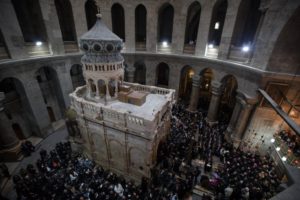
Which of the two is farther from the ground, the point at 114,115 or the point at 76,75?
the point at 76,75

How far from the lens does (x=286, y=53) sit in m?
10.7

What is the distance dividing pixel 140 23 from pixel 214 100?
14482 mm

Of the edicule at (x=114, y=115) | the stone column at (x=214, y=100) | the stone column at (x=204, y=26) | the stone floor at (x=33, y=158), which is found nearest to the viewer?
the edicule at (x=114, y=115)

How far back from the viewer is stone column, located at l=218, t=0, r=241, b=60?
1340cm

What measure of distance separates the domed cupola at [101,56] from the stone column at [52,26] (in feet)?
21.6

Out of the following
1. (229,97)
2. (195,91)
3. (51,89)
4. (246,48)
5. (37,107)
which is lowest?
(229,97)

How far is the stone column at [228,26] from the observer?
13.4 metres

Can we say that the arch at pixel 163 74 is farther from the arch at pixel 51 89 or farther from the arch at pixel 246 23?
the arch at pixel 51 89

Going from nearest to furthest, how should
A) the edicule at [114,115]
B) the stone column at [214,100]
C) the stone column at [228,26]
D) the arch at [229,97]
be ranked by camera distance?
the edicule at [114,115], the stone column at [228,26], the stone column at [214,100], the arch at [229,97]

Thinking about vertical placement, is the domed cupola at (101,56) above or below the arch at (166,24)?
below

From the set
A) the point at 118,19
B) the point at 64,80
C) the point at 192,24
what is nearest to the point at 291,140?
the point at 192,24

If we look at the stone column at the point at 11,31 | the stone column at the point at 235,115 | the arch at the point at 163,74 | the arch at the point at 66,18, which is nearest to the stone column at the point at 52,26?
the arch at the point at 66,18

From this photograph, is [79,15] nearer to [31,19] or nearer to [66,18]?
[66,18]

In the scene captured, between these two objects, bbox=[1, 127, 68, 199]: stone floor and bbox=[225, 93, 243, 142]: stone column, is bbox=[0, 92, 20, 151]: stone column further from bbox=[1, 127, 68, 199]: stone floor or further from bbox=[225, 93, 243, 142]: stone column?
bbox=[225, 93, 243, 142]: stone column
